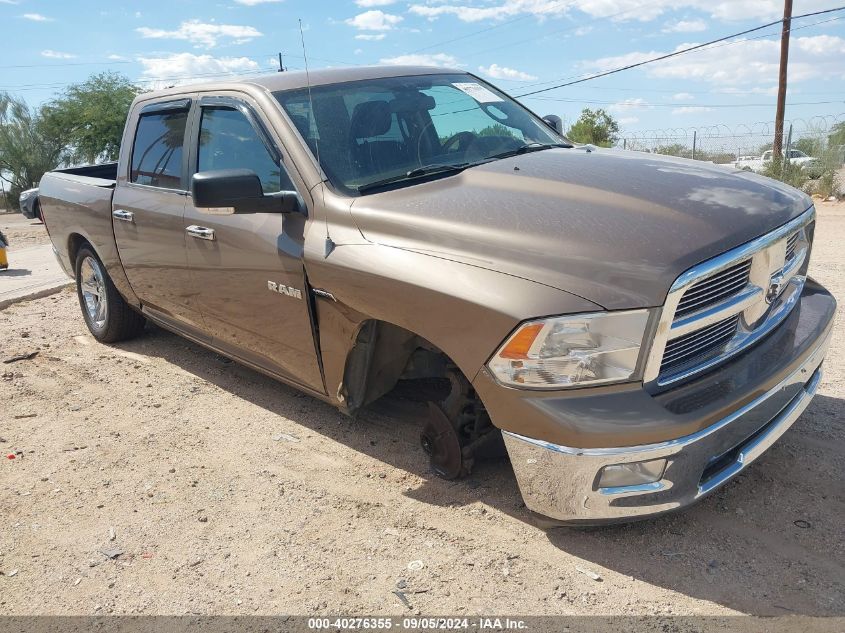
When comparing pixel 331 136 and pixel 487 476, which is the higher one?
pixel 331 136

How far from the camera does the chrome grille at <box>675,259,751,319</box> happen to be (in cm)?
259

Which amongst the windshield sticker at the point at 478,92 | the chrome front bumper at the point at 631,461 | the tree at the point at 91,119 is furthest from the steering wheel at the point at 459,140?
the tree at the point at 91,119

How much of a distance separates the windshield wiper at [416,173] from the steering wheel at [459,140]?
7.9 inches

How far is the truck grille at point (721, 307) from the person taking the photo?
2553mm

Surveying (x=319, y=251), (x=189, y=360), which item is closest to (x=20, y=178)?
(x=189, y=360)

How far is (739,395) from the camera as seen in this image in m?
2.71

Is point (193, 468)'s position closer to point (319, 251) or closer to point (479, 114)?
point (319, 251)

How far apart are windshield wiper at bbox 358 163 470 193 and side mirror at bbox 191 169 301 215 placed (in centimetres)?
34

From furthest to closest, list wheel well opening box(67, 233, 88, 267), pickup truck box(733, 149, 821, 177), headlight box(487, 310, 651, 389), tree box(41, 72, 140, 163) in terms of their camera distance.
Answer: tree box(41, 72, 140, 163), pickup truck box(733, 149, 821, 177), wheel well opening box(67, 233, 88, 267), headlight box(487, 310, 651, 389)

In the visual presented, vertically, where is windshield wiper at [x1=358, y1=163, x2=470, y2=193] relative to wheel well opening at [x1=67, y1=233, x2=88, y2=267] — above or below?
above

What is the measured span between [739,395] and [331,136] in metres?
2.18

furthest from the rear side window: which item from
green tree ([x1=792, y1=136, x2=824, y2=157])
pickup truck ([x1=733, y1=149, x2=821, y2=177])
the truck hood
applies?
green tree ([x1=792, y1=136, x2=824, y2=157])

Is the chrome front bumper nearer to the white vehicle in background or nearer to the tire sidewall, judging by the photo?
the tire sidewall

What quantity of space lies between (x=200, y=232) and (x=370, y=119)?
114cm
